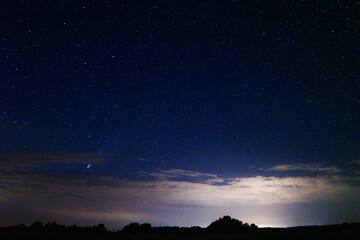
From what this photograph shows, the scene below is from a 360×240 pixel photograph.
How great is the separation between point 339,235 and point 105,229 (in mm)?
9606

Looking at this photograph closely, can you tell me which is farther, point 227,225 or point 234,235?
point 227,225

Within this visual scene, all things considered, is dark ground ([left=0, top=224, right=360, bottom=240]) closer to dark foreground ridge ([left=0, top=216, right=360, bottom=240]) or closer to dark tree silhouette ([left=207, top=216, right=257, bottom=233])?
dark foreground ridge ([left=0, top=216, right=360, bottom=240])

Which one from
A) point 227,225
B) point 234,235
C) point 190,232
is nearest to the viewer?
point 234,235

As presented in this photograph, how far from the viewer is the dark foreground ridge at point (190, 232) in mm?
11627

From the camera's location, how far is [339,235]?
35.9ft

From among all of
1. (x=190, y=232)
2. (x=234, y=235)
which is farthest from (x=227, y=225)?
(x=234, y=235)

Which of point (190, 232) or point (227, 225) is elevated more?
point (227, 225)

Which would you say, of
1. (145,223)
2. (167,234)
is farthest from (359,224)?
(145,223)

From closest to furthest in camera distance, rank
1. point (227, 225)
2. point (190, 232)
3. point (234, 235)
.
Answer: point (234, 235) < point (190, 232) < point (227, 225)

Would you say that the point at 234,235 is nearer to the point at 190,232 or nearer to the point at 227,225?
the point at 190,232

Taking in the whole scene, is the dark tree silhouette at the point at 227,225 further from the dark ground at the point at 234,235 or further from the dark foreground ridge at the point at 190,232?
the dark ground at the point at 234,235

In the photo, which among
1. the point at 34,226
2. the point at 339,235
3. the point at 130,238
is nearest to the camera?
the point at 339,235

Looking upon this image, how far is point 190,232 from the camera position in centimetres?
1357

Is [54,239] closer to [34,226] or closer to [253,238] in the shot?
[34,226]
